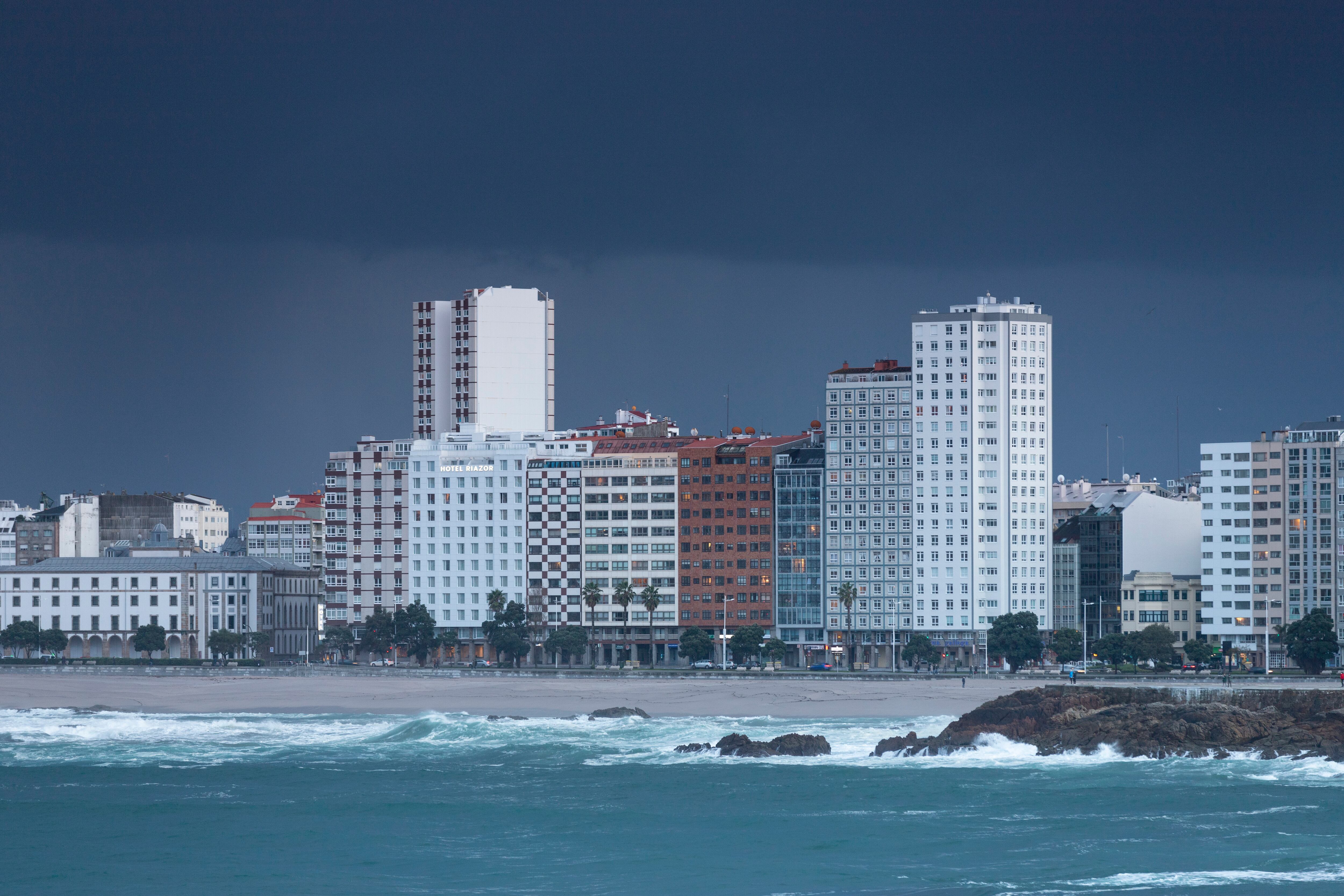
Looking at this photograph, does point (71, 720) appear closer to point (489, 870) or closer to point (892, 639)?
point (489, 870)

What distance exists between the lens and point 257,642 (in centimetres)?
18662

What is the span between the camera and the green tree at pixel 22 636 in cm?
18262

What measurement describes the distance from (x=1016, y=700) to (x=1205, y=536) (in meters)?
67.3

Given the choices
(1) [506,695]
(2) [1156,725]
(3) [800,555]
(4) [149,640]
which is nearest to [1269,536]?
(3) [800,555]

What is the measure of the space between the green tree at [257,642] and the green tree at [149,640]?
7503 millimetres

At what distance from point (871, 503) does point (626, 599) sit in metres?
23.8

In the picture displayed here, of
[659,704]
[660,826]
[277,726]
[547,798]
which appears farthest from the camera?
[659,704]

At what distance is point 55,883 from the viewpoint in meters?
68.5

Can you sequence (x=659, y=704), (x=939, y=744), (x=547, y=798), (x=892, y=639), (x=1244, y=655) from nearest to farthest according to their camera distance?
(x=547, y=798)
(x=939, y=744)
(x=659, y=704)
(x=1244, y=655)
(x=892, y=639)

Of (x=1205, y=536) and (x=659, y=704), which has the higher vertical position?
(x=1205, y=536)

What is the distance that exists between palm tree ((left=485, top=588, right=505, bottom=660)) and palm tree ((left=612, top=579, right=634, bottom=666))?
915 centimetres

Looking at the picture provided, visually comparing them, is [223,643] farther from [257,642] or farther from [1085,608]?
[1085,608]

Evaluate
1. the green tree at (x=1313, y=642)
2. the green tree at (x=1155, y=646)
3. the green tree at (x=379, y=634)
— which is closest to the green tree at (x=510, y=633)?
the green tree at (x=379, y=634)

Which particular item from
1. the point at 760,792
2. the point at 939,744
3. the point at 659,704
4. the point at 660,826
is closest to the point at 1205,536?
the point at 659,704
